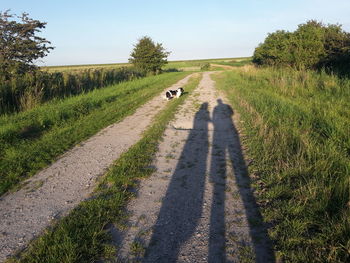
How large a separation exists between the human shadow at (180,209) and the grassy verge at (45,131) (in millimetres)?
2723

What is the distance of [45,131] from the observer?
22.5ft

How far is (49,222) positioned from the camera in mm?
2824

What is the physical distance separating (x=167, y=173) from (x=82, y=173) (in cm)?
159

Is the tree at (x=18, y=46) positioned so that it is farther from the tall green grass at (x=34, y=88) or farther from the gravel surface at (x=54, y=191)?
the gravel surface at (x=54, y=191)

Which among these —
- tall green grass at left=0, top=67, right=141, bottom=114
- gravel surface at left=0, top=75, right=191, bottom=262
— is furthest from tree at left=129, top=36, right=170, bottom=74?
gravel surface at left=0, top=75, right=191, bottom=262

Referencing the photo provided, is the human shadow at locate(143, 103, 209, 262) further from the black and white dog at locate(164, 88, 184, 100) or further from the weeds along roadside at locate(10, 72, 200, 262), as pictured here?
the black and white dog at locate(164, 88, 184, 100)

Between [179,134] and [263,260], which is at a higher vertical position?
[179,134]

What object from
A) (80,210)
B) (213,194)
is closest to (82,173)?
(80,210)

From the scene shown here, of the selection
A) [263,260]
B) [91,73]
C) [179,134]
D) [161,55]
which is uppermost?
[161,55]

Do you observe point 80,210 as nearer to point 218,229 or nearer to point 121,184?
point 121,184

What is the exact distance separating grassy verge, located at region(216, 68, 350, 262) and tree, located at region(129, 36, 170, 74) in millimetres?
25948

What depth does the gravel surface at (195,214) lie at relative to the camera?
2.36 m

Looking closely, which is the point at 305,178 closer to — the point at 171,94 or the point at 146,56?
the point at 171,94

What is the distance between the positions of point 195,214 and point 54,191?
2.30 meters
